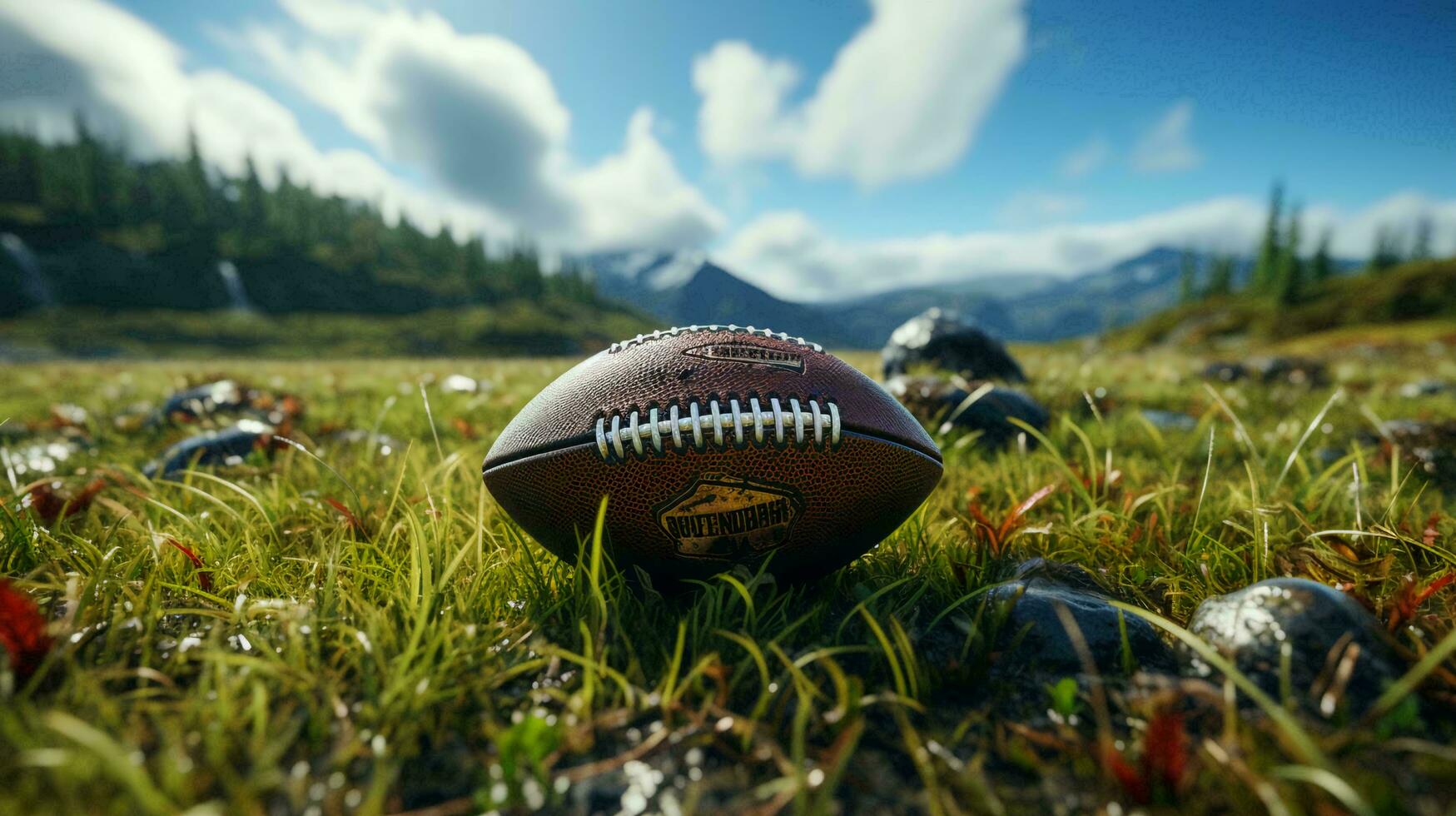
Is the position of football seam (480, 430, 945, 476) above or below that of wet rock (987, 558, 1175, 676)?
above

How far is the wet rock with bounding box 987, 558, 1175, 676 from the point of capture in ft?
6.02

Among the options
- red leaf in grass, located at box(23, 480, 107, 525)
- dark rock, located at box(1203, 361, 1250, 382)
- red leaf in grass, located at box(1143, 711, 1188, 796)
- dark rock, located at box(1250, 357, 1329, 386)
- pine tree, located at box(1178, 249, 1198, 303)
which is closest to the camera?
red leaf in grass, located at box(1143, 711, 1188, 796)

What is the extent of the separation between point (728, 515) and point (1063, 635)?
1110 mm

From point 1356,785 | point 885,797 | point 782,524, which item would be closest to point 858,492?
point 782,524

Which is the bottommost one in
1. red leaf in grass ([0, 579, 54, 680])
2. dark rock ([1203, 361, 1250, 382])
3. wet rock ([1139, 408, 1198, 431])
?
dark rock ([1203, 361, 1250, 382])

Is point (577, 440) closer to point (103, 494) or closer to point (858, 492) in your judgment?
point (858, 492)

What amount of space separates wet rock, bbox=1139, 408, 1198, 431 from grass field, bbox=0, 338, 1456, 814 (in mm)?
2512

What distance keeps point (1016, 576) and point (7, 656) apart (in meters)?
2.97

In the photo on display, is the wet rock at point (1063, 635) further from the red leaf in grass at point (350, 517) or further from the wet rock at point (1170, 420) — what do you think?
the wet rock at point (1170, 420)

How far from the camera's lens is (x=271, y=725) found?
150 centimetres

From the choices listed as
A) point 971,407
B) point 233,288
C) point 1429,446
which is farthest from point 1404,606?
point 233,288

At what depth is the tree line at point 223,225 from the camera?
76625 mm

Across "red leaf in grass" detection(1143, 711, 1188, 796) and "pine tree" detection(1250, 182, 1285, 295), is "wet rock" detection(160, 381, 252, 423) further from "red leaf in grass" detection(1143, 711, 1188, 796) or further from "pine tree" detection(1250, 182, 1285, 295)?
"pine tree" detection(1250, 182, 1285, 295)

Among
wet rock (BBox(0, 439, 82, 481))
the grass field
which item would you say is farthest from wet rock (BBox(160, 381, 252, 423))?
the grass field
